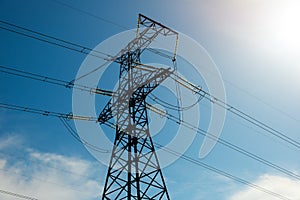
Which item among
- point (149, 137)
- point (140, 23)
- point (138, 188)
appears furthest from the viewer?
point (140, 23)

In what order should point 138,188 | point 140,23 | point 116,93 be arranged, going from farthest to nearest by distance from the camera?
point 140,23
point 116,93
point 138,188

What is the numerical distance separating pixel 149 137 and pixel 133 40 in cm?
662

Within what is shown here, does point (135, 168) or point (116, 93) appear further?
point (116, 93)

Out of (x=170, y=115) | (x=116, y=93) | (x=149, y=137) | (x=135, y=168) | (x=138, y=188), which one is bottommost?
(x=138, y=188)

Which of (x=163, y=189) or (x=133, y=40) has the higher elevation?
(x=133, y=40)

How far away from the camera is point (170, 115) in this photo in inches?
765

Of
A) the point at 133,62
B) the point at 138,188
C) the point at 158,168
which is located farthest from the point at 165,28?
the point at 138,188

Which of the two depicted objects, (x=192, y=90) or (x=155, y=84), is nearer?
(x=155, y=84)

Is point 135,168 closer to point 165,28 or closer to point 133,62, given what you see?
point 133,62

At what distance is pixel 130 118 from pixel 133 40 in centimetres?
541

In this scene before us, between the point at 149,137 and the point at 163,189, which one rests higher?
the point at 149,137

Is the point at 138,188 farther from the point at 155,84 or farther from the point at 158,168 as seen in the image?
the point at 155,84

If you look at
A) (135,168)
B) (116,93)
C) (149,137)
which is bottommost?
(135,168)

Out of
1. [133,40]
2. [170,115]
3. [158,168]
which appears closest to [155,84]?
[170,115]
